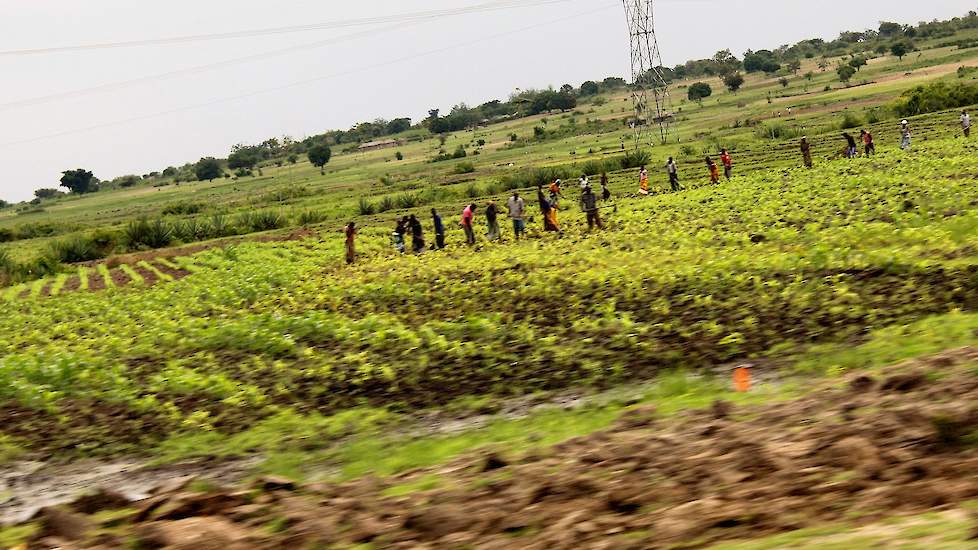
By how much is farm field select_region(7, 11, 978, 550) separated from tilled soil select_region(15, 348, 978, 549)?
31 mm

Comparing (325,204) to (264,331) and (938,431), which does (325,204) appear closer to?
(264,331)

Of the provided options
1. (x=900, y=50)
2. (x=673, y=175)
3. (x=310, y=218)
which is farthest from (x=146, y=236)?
(x=900, y=50)

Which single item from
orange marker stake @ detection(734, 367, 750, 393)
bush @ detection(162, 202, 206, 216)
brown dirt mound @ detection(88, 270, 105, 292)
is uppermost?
bush @ detection(162, 202, 206, 216)

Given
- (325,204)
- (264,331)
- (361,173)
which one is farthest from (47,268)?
(361,173)

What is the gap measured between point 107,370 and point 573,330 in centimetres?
755

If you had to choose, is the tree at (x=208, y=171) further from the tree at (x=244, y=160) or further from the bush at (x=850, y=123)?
the bush at (x=850, y=123)

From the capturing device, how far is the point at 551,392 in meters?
11.8

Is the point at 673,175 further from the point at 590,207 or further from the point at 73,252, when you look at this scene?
the point at 73,252

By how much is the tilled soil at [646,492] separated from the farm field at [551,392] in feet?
0.10

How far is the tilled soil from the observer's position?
6.24 m

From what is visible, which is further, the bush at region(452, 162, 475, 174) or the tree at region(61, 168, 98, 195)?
the tree at region(61, 168, 98, 195)

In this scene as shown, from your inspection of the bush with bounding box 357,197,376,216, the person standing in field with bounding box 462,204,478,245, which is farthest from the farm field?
the bush with bounding box 357,197,376,216

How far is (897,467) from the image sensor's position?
265 inches

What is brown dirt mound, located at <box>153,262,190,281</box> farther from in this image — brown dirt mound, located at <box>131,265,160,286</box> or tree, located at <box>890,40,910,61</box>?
tree, located at <box>890,40,910,61</box>
